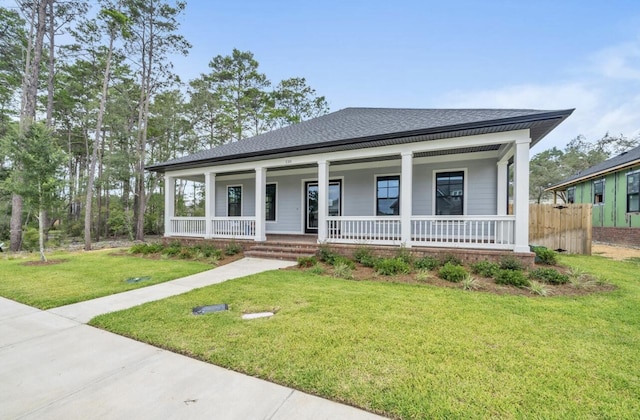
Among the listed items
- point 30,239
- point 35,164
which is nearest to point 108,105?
point 30,239

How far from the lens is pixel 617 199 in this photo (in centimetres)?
1341

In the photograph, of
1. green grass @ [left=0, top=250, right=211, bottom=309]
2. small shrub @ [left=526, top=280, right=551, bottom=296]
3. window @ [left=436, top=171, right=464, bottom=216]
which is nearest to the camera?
small shrub @ [left=526, top=280, right=551, bottom=296]

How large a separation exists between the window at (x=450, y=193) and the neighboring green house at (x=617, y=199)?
9.50m

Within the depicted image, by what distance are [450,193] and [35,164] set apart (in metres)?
12.5

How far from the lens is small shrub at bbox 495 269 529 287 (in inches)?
199

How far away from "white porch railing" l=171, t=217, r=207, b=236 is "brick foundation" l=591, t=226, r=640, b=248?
1841 centimetres

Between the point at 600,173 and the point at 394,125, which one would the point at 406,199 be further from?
the point at 600,173

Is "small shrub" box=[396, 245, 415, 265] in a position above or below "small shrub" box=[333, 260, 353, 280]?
above

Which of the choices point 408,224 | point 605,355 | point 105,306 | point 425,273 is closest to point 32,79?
point 105,306

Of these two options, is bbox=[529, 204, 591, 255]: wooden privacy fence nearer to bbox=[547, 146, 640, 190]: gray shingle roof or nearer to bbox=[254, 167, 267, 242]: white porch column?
bbox=[547, 146, 640, 190]: gray shingle roof

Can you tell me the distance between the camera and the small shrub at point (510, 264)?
225 inches

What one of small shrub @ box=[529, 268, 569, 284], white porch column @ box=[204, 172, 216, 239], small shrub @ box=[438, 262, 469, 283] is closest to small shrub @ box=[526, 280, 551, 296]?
small shrub @ box=[529, 268, 569, 284]

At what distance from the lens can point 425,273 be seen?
5793 mm

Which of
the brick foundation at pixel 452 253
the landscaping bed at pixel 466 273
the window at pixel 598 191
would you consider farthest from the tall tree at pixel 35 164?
the window at pixel 598 191
